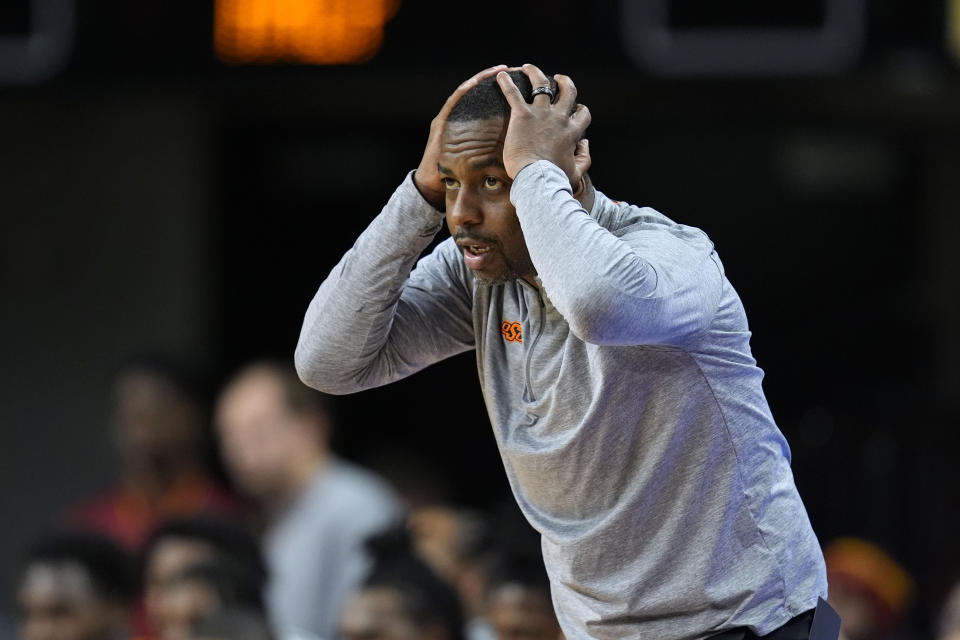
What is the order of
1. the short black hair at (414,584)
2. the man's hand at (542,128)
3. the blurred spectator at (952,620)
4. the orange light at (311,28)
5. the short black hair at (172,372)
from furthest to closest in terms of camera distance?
the short black hair at (172,372) → the orange light at (311,28) → the blurred spectator at (952,620) → the short black hair at (414,584) → the man's hand at (542,128)

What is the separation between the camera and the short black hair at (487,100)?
2412 mm

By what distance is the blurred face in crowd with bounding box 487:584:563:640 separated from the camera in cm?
411

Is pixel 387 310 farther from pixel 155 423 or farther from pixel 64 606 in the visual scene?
pixel 155 423

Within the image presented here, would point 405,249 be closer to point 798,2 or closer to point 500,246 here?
point 500,246

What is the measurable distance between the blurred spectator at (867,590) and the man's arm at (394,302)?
2.29 metres

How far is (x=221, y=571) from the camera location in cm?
443

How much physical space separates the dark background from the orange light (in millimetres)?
563

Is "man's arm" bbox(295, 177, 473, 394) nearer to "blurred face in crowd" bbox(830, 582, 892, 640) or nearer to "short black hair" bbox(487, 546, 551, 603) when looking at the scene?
"short black hair" bbox(487, 546, 551, 603)

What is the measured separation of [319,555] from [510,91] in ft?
8.66

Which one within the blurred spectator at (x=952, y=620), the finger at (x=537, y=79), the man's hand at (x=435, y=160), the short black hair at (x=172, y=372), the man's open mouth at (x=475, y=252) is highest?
the finger at (x=537, y=79)

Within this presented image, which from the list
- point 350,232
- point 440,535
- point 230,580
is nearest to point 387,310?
point 230,580

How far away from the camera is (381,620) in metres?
4.14

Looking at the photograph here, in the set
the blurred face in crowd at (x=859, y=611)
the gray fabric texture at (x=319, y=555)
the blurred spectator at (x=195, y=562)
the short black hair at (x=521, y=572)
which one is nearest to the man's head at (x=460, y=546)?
the gray fabric texture at (x=319, y=555)

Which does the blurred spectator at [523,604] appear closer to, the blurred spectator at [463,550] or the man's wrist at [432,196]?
the blurred spectator at [463,550]
